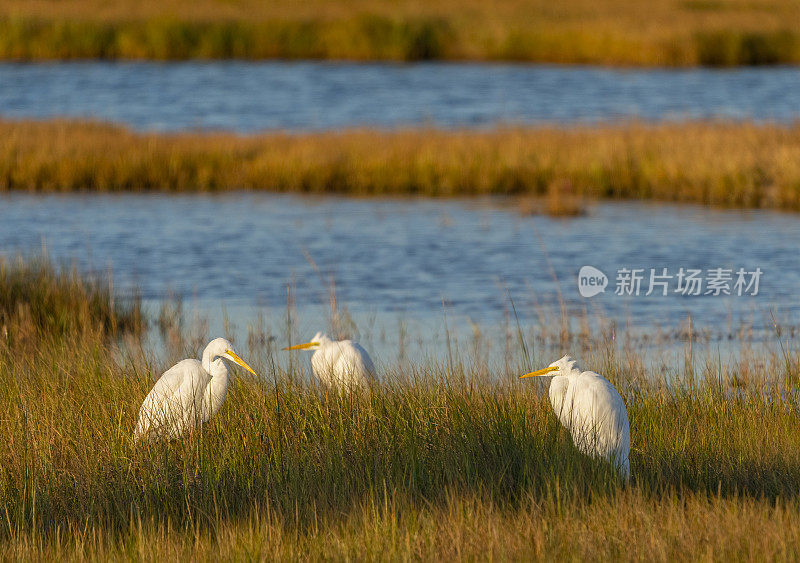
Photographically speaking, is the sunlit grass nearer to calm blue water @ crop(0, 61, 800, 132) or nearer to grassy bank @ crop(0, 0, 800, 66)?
calm blue water @ crop(0, 61, 800, 132)

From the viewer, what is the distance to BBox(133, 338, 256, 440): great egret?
6.70 m

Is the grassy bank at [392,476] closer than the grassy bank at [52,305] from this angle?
Yes

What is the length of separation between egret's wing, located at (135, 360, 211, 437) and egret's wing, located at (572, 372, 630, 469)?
6.66ft

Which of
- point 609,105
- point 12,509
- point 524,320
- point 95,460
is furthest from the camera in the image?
point 609,105

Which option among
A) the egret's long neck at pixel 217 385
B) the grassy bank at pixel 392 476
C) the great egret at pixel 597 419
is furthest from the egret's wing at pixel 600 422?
the egret's long neck at pixel 217 385

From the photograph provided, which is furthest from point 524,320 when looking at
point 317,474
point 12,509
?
point 12,509

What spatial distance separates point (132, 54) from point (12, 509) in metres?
40.3

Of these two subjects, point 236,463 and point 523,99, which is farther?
point 523,99

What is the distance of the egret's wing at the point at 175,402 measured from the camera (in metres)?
6.69

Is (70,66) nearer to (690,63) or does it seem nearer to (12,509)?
(690,63)

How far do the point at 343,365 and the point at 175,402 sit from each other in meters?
1.54

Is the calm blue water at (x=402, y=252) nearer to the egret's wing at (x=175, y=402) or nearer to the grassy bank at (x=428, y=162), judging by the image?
the grassy bank at (x=428, y=162)

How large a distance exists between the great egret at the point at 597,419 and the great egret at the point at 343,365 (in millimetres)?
1654

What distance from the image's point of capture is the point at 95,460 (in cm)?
659
